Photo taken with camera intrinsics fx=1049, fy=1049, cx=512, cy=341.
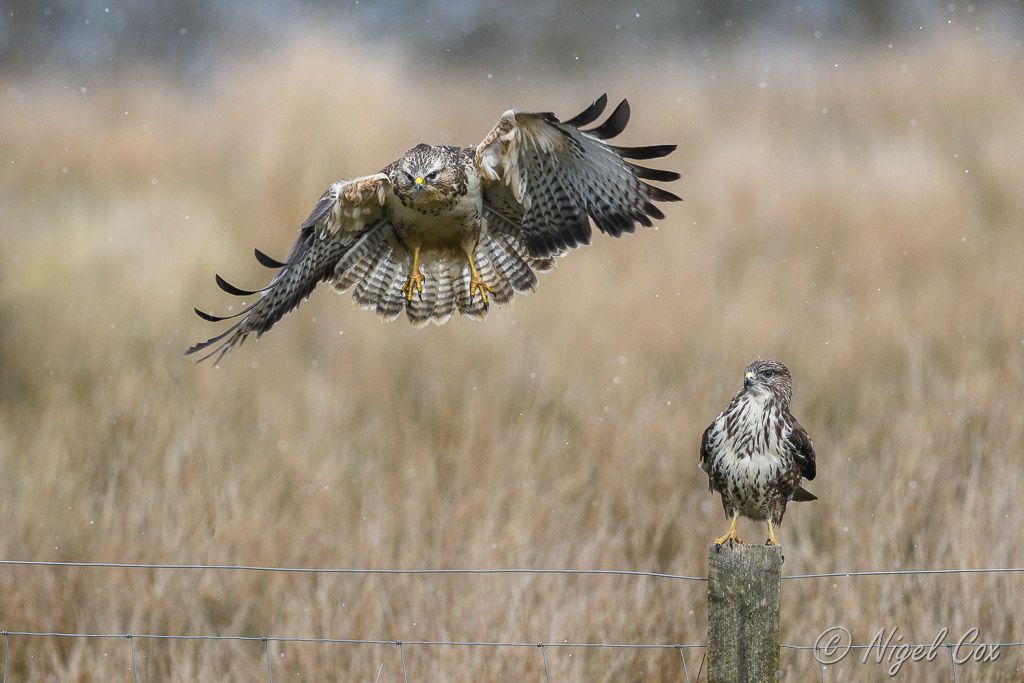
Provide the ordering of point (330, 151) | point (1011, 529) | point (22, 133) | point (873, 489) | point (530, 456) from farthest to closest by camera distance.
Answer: point (22, 133) < point (330, 151) < point (530, 456) < point (873, 489) < point (1011, 529)

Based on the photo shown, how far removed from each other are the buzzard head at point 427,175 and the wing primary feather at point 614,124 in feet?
1.65

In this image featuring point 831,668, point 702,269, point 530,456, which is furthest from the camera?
point 702,269

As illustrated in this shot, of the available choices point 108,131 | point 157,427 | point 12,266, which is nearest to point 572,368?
point 157,427

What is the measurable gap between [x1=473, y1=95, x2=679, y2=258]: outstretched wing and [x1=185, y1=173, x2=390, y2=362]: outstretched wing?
0.42 meters

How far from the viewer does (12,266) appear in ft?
26.9

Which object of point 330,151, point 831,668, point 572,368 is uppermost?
point 330,151

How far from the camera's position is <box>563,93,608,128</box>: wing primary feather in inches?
117

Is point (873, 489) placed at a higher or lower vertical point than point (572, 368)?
lower

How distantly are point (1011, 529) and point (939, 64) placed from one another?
21.9 ft

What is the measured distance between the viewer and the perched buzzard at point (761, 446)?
11.1ft

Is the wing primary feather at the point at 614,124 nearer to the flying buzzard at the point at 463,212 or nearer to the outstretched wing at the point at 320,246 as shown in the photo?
the flying buzzard at the point at 463,212

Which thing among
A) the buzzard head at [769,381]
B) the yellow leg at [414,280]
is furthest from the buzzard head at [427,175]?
the buzzard head at [769,381]

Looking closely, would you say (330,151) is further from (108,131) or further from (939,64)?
(939,64)

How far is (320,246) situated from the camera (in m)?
3.87
